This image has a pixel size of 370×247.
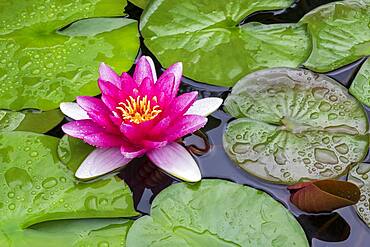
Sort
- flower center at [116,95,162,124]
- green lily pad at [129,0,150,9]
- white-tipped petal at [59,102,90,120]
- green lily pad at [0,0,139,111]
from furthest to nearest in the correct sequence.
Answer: green lily pad at [129,0,150,9], green lily pad at [0,0,139,111], white-tipped petal at [59,102,90,120], flower center at [116,95,162,124]

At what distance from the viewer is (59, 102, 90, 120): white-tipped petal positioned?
63.7 inches

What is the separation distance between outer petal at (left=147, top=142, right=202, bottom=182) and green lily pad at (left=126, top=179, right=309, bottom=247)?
0.10 ft

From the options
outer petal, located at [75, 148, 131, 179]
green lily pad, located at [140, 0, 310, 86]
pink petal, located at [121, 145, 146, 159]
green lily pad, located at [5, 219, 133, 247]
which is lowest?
green lily pad, located at [5, 219, 133, 247]

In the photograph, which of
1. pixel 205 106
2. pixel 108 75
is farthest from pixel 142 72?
pixel 205 106

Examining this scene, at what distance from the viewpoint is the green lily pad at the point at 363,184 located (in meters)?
1.48

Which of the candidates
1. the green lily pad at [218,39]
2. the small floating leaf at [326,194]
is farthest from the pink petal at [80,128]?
the small floating leaf at [326,194]

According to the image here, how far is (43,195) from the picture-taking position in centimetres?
148

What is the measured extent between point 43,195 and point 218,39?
714 mm

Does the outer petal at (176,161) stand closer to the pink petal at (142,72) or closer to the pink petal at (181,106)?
the pink petal at (181,106)

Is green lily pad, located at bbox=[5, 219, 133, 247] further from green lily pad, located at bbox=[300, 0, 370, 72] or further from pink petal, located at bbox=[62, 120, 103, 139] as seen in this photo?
green lily pad, located at bbox=[300, 0, 370, 72]

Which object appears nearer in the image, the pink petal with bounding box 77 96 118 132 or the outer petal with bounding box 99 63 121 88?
the pink petal with bounding box 77 96 118 132

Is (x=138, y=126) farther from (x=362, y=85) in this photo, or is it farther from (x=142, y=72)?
(x=362, y=85)

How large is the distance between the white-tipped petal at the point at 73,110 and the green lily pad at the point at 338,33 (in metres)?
0.68

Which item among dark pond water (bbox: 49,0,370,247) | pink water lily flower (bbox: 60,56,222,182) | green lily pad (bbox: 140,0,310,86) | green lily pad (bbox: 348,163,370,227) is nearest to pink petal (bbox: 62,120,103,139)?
pink water lily flower (bbox: 60,56,222,182)
